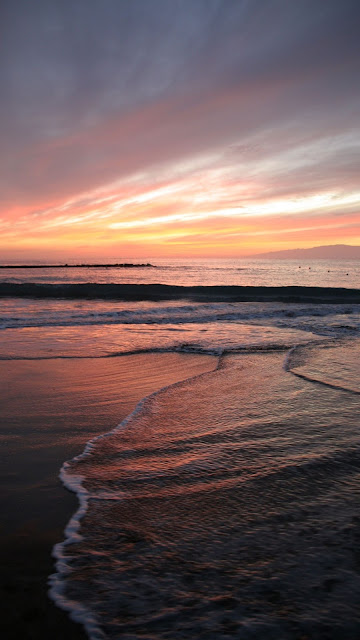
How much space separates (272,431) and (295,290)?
25.7 metres

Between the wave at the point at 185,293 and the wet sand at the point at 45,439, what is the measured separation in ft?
61.0

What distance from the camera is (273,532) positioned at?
2590mm

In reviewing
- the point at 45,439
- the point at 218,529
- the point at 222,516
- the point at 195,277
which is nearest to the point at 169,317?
the point at 45,439

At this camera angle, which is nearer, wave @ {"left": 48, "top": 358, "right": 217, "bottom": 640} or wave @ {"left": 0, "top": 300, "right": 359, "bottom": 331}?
wave @ {"left": 48, "top": 358, "right": 217, "bottom": 640}

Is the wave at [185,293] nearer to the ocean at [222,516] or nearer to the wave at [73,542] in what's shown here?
the ocean at [222,516]

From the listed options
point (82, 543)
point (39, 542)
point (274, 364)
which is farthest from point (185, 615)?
point (274, 364)

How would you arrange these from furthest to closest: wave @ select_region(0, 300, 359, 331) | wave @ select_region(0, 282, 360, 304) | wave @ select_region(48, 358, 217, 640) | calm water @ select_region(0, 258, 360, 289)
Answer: calm water @ select_region(0, 258, 360, 289)
wave @ select_region(0, 282, 360, 304)
wave @ select_region(0, 300, 359, 331)
wave @ select_region(48, 358, 217, 640)

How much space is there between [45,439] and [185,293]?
25.1 m

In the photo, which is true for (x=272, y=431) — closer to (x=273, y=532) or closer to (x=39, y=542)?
(x=273, y=532)

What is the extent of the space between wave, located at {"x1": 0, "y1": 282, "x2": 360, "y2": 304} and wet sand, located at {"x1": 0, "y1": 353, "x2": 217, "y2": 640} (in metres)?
18.6

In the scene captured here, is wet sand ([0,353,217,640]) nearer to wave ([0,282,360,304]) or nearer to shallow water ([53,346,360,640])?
shallow water ([53,346,360,640])

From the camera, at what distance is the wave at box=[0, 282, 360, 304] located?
26.2 m

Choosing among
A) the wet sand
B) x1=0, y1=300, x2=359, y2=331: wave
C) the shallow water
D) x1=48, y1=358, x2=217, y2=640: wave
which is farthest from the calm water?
x1=48, y1=358, x2=217, y2=640: wave

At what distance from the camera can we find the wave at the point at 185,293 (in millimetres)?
26219
